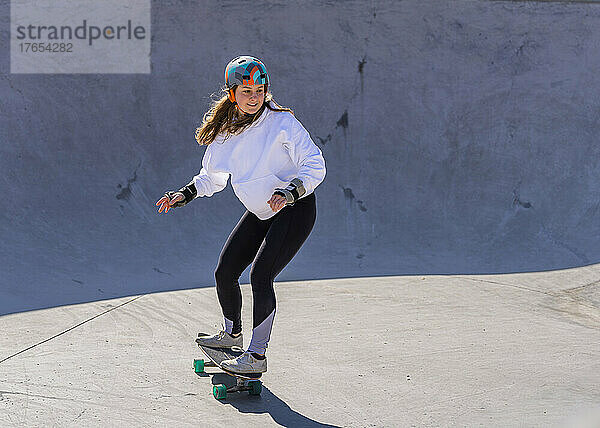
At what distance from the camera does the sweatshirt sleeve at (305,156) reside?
3.57m

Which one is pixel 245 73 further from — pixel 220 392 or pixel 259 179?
pixel 220 392

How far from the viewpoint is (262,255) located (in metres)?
3.62

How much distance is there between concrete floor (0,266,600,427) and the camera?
3516mm

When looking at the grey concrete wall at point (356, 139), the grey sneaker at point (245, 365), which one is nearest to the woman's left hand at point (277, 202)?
the grey sneaker at point (245, 365)

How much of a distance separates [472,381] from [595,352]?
3.18ft

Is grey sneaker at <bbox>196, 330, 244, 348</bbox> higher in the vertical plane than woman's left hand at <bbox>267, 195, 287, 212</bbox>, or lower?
lower

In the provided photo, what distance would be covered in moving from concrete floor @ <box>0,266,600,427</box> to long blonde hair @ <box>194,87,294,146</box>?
129 centimetres

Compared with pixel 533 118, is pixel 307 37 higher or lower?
higher

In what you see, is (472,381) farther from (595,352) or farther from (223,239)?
(223,239)

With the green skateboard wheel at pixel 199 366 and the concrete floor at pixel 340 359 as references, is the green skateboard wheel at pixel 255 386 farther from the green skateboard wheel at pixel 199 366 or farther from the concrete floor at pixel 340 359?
the green skateboard wheel at pixel 199 366

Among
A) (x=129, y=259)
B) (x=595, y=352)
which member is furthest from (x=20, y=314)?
(x=595, y=352)

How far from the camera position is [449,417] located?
→ 3486mm

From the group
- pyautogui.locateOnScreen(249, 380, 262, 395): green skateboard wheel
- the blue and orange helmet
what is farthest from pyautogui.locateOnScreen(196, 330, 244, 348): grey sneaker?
the blue and orange helmet

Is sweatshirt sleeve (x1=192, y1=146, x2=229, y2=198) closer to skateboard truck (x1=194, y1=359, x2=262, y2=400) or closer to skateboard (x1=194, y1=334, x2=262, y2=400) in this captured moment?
skateboard (x1=194, y1=334, x2=262, y2=400)
